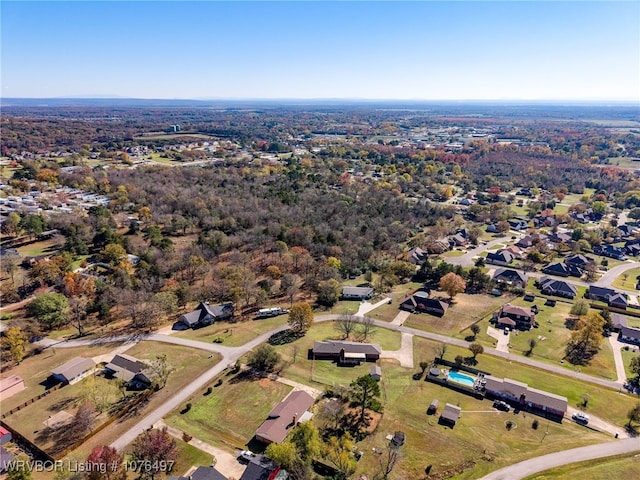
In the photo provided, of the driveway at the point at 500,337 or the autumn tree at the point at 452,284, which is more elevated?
the autumn tree at the point at 452,284

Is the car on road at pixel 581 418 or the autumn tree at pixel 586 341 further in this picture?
the autumn tree at pixel 586 341

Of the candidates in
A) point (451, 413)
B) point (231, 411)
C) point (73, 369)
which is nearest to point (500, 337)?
point (451, 413)

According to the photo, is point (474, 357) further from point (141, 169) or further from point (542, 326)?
point (141, 169)

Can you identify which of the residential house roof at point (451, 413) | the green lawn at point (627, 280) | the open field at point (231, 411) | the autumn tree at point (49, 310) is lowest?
the green lawn at point (627, 280)

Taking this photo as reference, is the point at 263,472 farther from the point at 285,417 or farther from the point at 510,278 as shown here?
the point at 510,278

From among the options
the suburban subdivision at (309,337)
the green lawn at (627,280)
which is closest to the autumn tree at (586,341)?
the suburban subdivision at (309,337)

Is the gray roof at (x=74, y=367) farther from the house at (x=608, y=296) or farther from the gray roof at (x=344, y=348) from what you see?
the house at (x=608, y=296)

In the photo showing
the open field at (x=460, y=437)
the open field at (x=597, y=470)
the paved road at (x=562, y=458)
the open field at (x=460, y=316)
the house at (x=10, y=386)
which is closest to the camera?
the open field at (x=597, y=470)
